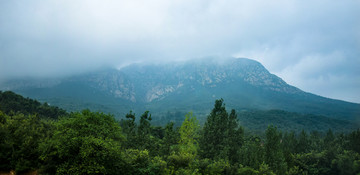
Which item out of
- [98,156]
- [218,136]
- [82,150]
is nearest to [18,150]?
[82,150]

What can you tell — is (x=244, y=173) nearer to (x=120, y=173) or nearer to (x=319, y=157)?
(x=120, y=173)

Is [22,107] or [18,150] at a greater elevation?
[18,150]

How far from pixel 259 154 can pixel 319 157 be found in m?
14.2

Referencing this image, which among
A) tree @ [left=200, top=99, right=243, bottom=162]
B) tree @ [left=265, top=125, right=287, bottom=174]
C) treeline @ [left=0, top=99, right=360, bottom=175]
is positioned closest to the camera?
treeline @ [left=0, top=99, right=360, bottom=175]

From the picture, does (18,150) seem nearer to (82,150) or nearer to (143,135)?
(82,150)

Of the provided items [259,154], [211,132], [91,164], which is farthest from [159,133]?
[91,164]

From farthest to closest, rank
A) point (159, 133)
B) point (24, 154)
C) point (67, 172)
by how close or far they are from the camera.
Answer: point (159, 133), point (24, 154), point (67, 172)

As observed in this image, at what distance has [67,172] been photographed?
60.5 feet

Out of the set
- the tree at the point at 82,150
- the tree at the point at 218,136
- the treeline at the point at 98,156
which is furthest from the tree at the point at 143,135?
the tree at the point at 82,150

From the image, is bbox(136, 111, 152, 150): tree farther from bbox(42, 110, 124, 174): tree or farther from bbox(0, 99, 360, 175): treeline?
bbox(42, 110, 124, 174): tree

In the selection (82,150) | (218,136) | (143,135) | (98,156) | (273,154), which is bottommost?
(143,135)

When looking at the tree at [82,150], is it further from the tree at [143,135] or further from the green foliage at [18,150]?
the tree at [143,135]

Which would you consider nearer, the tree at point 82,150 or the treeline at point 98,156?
the tree at point 82,150

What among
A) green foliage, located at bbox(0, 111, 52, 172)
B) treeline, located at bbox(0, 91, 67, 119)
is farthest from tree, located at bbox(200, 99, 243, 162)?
treeline, located at bbox(0, 91, 67, 119)
